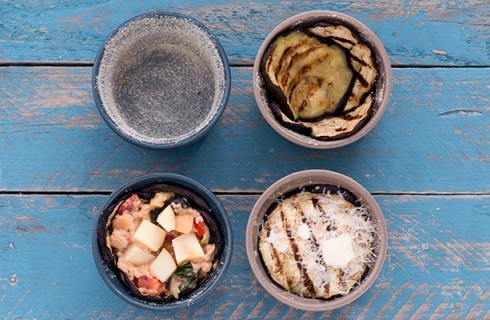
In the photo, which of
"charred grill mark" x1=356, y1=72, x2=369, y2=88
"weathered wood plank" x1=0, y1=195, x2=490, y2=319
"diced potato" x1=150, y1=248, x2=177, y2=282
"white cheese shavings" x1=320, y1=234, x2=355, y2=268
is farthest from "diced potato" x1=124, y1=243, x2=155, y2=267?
"charred grill mark" x1=356, y1=72, x2=369, y2=88

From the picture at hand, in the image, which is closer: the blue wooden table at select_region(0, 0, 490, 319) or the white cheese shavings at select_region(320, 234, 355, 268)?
the white cheese shavings at select_region(320, 234, 355, 268)

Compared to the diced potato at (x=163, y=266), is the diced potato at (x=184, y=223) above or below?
above

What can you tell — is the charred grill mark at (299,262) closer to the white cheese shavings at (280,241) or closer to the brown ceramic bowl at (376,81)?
the white cheese shavings at (280,241)

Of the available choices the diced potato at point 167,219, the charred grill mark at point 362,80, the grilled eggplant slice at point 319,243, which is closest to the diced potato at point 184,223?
the diced potato at point 167,219

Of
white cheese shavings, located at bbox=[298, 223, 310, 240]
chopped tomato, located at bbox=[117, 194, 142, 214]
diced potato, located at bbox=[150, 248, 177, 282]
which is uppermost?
chopped tomato, located at bbox=[117, 194, 142, 214]

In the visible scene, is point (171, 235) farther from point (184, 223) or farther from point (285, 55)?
point (285, 55)

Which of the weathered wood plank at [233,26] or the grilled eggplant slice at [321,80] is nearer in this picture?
the grilled eggplant slice at [321,80]

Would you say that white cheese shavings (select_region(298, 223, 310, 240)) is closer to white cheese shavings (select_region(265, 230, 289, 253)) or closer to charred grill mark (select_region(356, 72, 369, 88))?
white cheese shavings (select_region(265, 230, 289, 253))
